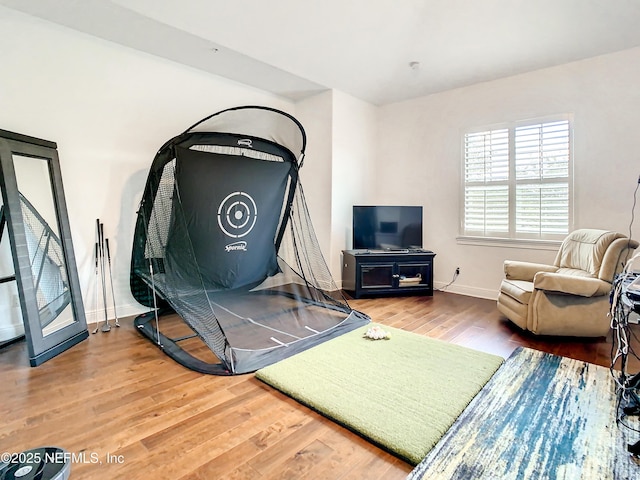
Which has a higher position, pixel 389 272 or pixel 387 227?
pixel 387 227

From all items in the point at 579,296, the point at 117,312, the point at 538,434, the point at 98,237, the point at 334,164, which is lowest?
the point at 538,434

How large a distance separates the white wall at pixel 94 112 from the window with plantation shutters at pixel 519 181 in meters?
3.44

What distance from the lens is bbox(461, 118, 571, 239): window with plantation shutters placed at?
3854 millimetres

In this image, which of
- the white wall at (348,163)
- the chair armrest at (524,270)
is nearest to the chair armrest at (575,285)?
the chair armrest at (524,270)

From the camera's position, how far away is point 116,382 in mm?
2188

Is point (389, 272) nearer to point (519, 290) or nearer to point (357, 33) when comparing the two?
point (519, 290)

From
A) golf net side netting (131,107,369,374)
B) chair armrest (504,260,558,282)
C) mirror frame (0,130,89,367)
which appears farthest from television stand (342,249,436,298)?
mirror frame (0,130,89,367)

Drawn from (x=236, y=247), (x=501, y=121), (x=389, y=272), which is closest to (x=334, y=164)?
(x=389, y=272)

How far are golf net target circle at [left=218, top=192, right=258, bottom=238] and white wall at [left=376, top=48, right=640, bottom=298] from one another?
2.52m

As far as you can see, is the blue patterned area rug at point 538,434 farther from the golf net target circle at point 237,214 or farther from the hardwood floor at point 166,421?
the golf net target circle at point 237,214

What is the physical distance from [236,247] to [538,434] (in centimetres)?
263

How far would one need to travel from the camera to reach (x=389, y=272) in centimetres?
438

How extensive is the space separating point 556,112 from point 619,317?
2.81 m

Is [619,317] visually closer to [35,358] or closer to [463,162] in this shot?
[463,162]
